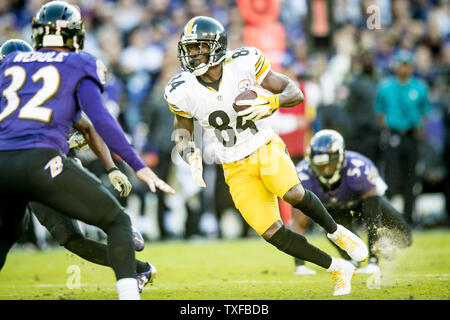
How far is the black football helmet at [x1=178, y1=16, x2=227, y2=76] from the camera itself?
4.89m

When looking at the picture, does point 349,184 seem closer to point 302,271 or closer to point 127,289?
point 302,271

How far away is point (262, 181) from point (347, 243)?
75 centimetres

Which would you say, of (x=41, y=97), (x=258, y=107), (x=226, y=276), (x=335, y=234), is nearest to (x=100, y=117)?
(x=41, y=97)

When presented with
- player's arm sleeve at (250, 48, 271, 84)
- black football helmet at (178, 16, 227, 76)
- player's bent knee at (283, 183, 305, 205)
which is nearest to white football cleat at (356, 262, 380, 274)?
player's bent knee at (283, 183, 305, 205)

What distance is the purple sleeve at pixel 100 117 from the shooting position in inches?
151

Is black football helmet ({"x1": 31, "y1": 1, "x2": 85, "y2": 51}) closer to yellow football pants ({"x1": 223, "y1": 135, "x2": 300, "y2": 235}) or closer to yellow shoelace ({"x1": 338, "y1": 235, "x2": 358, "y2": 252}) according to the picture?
yellow football pants ({"x1": 223, "y1": 135, "x2": 300, "y2": 235})

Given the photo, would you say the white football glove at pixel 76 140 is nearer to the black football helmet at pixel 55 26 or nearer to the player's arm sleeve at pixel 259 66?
the black football helmet at pixel 55 26

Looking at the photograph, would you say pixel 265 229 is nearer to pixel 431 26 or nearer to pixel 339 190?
pixel 339 190

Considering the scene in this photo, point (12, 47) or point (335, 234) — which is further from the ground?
point (12, 47)

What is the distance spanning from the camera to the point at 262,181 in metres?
4.97

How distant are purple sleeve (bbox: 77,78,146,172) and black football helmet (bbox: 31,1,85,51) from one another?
1.30 feet

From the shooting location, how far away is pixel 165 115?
914 cm
